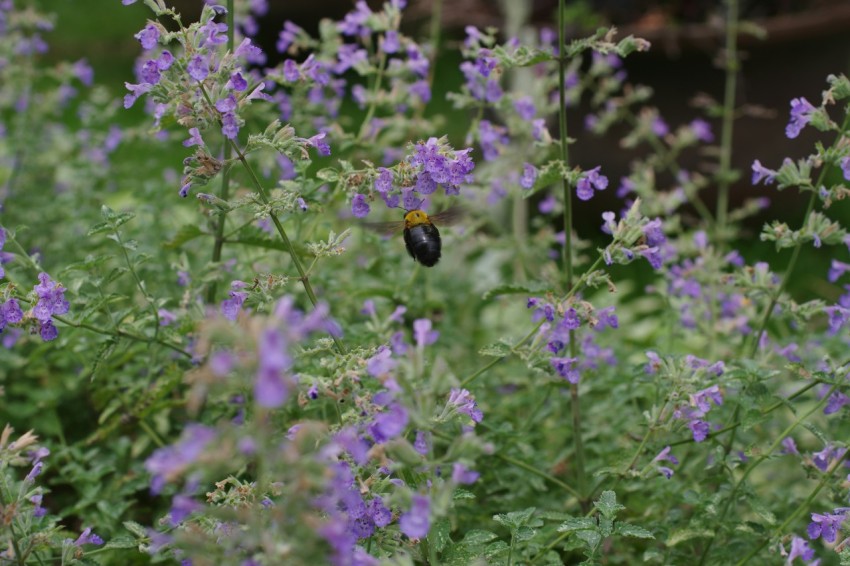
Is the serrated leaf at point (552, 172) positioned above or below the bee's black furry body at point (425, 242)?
above

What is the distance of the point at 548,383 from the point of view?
8.39 ft

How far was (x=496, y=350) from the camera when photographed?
2.08 m

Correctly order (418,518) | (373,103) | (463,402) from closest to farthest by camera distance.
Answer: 1. (418,518)
2. (463,402)
3. (373,103)

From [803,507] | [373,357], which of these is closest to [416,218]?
[373,357]

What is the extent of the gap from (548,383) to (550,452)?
475mm

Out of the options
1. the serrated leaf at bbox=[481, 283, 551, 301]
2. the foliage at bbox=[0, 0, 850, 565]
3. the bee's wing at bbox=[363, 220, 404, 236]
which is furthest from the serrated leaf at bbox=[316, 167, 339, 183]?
the serrated leaf at bbox=[481, 283, 551, 301]

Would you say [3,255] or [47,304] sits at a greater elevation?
[3,255]

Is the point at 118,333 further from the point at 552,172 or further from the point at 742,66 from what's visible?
the point at 742,66

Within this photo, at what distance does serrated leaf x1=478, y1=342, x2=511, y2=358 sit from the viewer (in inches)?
81.1

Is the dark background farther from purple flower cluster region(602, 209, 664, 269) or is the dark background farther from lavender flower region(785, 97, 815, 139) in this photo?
purple flower cluster region(602, 209, 664, 269)

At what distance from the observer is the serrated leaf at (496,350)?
2.06 metres

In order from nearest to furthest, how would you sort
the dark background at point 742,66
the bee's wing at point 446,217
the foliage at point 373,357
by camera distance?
the foliage at point 373,357 → the bee's wing at point 446,217 → the dark background at point 742,66

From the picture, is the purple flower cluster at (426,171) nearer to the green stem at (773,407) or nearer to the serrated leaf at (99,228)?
the serrated leaf at (99,228)

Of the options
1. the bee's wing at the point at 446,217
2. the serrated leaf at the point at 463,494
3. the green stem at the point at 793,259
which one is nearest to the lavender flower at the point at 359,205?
the bee's wing at the point at 446,217
